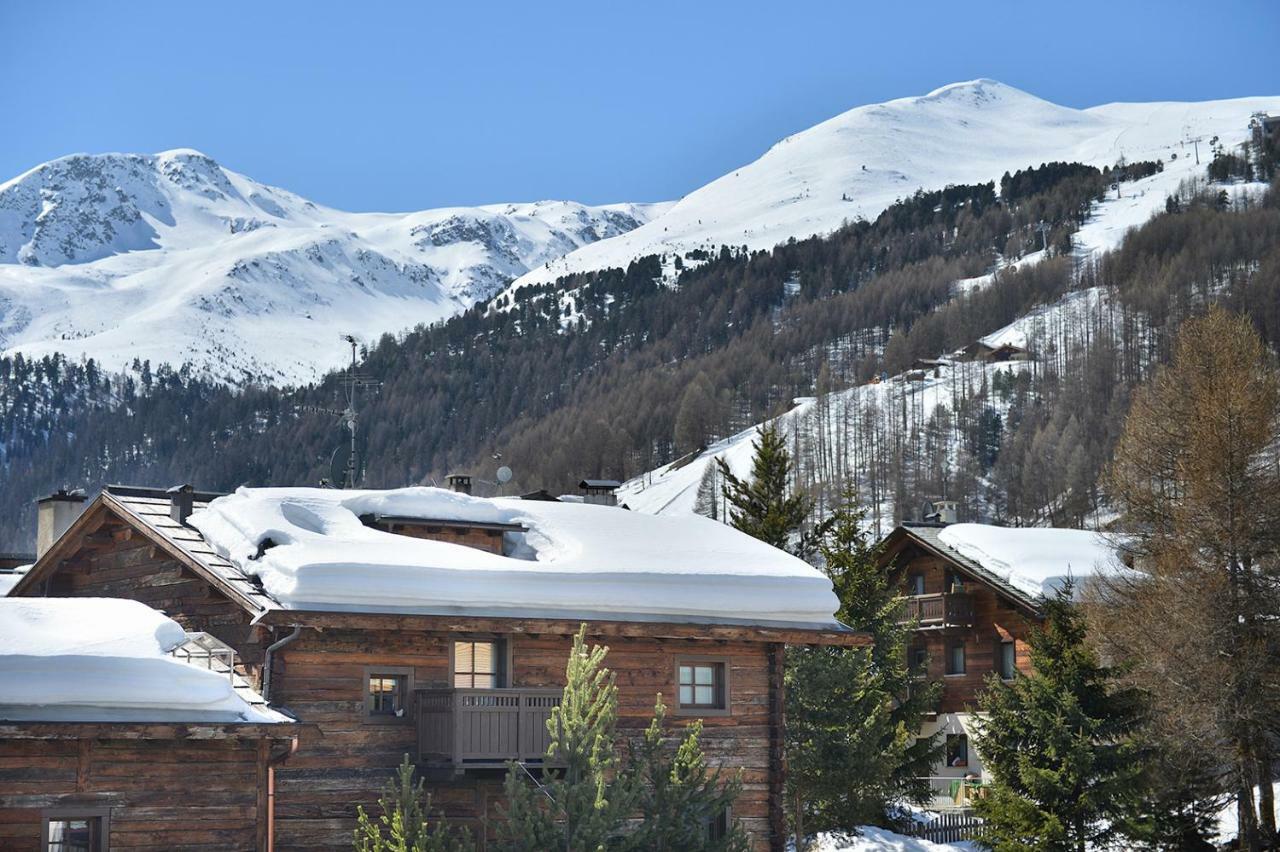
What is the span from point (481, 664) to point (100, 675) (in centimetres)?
755

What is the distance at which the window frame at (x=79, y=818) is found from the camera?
73.3ft

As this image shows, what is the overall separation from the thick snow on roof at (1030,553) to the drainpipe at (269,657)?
2725cm

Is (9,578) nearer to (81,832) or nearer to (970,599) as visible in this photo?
(81,832)

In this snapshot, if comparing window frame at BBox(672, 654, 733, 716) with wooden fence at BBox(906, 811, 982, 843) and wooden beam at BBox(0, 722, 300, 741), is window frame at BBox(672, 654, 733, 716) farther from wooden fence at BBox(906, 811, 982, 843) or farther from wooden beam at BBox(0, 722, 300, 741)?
wooden fence at BBox(906, 811, 982, 843)

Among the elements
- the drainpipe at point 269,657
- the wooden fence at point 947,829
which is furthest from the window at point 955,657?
the drainpipe at point 269,657

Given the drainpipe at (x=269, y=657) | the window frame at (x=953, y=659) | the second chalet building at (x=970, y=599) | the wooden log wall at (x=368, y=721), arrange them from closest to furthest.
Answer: the drainpipe at (x=269, y=657) → the wooden log wall at (x=368, y=721) → the second chalet building at (x=970, y=599) → the window frame at (x=953, y=659)

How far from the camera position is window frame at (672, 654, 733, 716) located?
98.1 ft

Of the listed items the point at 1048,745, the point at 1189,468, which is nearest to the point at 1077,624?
the point at 1048,745

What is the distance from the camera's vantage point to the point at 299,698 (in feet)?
87.0

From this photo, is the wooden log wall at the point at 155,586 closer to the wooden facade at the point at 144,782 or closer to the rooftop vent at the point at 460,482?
the wooden facade at the point at 144,782

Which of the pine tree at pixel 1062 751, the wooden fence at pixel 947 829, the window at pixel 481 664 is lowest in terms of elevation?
the wooden fence at pixel 947 829

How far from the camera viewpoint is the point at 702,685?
30.4 m

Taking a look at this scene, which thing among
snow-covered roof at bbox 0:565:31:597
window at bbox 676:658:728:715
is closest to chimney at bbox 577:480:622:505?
window at bbox 676:658:728:715

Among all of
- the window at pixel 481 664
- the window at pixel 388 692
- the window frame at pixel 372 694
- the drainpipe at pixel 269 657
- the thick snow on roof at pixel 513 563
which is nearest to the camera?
the drainpipe at pixel 269 657
